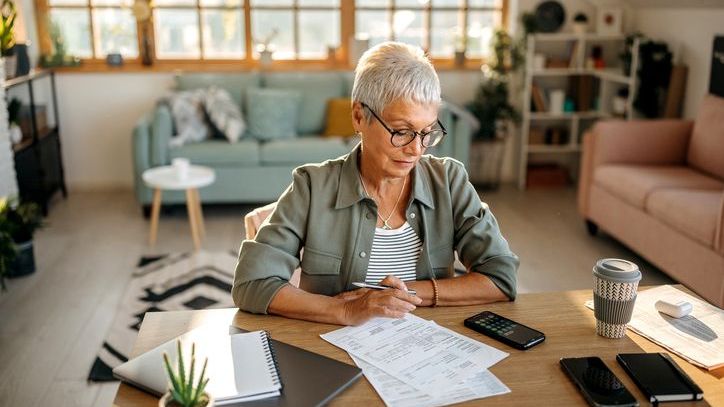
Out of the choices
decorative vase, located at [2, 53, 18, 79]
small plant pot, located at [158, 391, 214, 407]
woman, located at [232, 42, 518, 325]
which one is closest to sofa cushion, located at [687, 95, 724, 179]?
woman, located at [232, 42, 518, 325]

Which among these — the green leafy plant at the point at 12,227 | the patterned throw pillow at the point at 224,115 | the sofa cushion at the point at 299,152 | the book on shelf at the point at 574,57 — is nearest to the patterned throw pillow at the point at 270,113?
the patterned throw pillow at the point at 224,115

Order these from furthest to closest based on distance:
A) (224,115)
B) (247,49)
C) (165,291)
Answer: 1. (247,49)
2. (224,115)
3. (165,291)

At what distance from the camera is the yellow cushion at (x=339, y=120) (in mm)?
5031

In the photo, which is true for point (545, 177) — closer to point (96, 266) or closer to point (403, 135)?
point (96, 266)

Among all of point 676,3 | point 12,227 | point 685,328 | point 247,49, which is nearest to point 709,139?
point 676,3

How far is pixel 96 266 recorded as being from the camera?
12.5 ft

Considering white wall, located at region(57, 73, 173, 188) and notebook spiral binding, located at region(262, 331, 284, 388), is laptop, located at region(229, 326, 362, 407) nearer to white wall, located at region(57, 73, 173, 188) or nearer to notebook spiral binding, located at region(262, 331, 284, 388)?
notebook spiral binding, located at region(262, 331, 284, 388)

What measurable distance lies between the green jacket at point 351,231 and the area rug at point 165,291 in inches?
54.4

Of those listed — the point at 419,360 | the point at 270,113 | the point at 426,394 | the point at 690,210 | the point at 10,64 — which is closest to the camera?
the point at 426,394

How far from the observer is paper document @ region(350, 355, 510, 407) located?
1166 millimetres

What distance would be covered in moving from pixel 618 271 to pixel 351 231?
0.60 metres

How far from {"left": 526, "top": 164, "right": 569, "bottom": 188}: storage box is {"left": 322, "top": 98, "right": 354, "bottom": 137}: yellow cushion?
152 centimetres

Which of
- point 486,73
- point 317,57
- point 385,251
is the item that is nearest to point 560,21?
point 486,73

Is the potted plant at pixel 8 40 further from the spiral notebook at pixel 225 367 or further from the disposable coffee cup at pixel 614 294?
the disposable coffee cup at pixel 614 294
